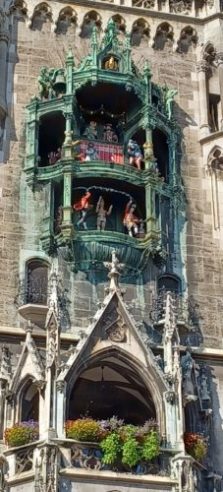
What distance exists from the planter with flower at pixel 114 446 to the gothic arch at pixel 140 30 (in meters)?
11.0

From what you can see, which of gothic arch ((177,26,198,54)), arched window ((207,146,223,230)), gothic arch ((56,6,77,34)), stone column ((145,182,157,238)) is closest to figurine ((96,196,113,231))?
stone column ((145,182,157,238))

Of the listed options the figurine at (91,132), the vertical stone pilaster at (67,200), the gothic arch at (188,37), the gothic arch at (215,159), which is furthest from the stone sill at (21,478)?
the gothic arch at (188,37)

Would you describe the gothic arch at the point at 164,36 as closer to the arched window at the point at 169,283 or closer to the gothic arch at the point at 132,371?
the arched window at the point at 169,283

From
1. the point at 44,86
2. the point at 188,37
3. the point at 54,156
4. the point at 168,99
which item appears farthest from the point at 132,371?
the point at 188,37

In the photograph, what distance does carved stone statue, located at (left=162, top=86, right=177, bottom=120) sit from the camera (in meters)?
23.1

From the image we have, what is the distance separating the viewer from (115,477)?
57.4 feet

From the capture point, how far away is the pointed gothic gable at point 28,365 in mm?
18594

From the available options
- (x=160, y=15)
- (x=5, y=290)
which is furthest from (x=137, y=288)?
(x=160, y=15)

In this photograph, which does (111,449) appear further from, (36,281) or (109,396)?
(36,281)

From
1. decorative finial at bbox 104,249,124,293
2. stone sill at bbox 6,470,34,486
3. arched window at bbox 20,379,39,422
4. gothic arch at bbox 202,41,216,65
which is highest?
gothic arch at bbox 202,41,216,65

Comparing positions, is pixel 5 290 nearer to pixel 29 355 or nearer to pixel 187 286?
pixel 29 355

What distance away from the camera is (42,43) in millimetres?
23828

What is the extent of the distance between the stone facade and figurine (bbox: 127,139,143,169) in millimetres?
807

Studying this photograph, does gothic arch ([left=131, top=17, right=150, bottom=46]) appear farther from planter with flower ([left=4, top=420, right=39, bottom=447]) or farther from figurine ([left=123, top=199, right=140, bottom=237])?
planter with flower ([left=4, top=420, right=39, bottom=447])
